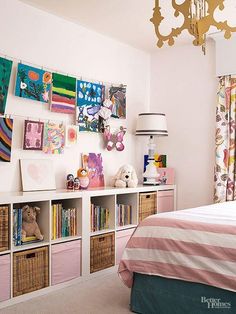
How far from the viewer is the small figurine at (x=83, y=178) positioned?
3.54m

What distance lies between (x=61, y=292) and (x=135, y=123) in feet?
7.12

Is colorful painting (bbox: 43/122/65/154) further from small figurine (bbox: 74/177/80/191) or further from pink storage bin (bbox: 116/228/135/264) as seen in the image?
pink storage bin (bbox: 116/228/135/264)

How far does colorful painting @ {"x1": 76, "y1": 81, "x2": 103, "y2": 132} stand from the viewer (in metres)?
3.72

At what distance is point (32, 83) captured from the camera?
10.8ft

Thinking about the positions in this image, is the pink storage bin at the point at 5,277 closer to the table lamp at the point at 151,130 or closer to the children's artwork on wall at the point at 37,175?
the children's artwork on wall at the point at 37,175

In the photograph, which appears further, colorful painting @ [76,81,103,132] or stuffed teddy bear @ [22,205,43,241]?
colorful painting @ [76,81,103,132]

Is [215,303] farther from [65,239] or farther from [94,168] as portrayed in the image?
[94,168]

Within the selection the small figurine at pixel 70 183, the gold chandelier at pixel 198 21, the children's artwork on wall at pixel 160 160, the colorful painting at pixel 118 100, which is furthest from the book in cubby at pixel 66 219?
the gold chandelier at pixel 198 21

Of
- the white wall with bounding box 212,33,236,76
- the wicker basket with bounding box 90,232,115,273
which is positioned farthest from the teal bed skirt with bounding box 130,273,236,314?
the white wall with bounding box 212,33,236,76

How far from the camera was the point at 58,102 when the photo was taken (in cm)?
351

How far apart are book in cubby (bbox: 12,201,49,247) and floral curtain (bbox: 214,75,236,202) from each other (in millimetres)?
1836

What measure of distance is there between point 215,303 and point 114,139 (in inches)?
88.7

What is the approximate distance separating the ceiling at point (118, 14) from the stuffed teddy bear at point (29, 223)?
1.76 metres

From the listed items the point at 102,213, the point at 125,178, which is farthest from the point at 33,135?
the point at 125,178
